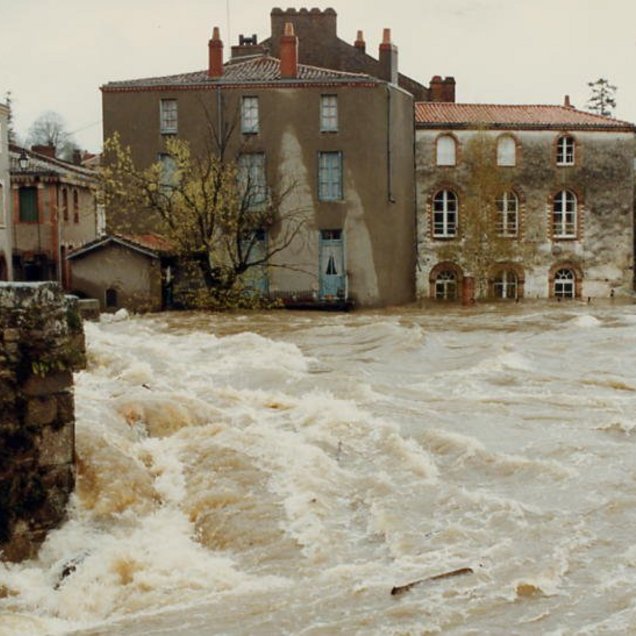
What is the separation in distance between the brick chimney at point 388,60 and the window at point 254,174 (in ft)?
20.5

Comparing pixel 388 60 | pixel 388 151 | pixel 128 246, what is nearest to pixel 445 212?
pixel 388 151

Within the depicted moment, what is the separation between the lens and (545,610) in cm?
864

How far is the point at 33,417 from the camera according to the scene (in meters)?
10.6

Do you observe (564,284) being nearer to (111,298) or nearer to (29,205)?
(111,298)

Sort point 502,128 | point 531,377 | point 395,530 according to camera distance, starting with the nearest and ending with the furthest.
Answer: point 395,530, point 531,377, point 502,128

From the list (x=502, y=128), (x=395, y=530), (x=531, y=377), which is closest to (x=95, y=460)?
(x=395, y=530)

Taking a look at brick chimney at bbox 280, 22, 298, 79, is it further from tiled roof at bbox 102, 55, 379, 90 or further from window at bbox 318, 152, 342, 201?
window at bbox 318, 152, 342, 201

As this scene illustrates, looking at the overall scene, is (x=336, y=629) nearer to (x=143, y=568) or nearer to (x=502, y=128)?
(x=143, y=568)

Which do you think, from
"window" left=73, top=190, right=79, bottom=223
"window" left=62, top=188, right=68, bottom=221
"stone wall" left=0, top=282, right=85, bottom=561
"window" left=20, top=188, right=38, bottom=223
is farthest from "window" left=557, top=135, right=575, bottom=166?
"stone wall" left=0, top=282, right=85, bottom=561

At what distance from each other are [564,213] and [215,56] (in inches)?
606

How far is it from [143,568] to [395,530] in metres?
2.36

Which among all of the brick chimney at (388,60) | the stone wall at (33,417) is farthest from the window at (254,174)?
the stone wall at (33,417)

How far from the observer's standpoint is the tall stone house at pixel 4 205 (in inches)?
1625

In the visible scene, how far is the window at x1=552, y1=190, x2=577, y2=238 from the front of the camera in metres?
44.7
